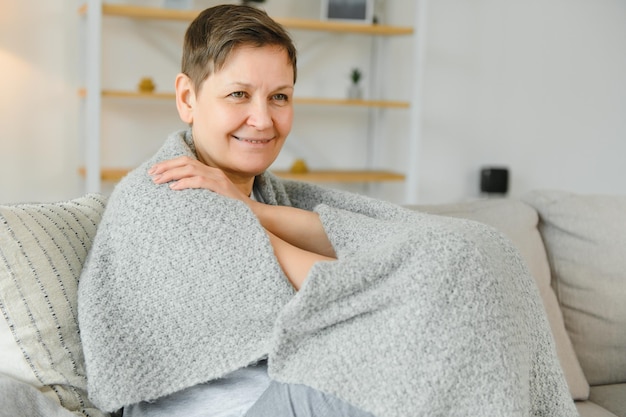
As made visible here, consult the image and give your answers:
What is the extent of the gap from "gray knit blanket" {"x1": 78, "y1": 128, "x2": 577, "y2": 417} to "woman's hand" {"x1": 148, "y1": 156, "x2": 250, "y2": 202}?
0.09 feet

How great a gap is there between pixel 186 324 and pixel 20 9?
2702 millimetres

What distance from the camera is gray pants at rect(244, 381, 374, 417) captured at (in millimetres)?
1188

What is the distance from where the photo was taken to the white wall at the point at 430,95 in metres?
3.57

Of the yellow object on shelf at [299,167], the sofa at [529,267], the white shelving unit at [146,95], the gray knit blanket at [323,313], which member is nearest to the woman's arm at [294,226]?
the gray knit blanket at [323,313]

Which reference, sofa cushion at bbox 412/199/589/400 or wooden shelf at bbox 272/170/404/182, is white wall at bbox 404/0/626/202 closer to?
wooden shelf at bbox 272/170/404/182

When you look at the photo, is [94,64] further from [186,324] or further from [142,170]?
[186,324]

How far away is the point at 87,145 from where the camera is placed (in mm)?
3334

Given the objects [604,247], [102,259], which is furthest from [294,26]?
[102,259]

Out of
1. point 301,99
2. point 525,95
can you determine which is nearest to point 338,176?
point 301,99

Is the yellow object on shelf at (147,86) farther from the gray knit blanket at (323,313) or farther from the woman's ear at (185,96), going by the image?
the gray knit blanket at (323,313)

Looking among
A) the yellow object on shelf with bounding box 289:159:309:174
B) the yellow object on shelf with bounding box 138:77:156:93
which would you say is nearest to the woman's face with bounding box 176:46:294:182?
the yellow object on shelf with bounding box 138:77:156:93

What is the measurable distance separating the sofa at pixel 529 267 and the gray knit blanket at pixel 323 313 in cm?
6

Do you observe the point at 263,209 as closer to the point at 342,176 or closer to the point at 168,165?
the point at 168,165

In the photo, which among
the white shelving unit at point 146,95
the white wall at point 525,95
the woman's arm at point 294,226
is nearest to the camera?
the woman's arm at point 294,226
